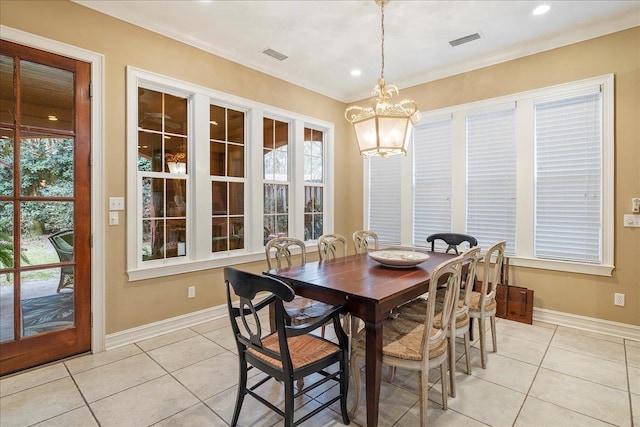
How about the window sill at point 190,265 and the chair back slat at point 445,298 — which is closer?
the chair back slat at point 445,298

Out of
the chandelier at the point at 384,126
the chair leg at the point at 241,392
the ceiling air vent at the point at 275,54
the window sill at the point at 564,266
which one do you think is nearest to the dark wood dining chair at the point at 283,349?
the chair leg at the point at 241,392

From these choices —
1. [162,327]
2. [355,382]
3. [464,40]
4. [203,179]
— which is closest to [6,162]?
[203,179]

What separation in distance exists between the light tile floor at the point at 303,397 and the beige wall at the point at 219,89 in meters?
0.45

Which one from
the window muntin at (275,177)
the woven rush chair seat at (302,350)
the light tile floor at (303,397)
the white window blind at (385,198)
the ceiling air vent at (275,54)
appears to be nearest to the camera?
the woven rush chair seat at (302,350)

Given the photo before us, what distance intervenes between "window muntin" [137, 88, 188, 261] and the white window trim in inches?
2.9

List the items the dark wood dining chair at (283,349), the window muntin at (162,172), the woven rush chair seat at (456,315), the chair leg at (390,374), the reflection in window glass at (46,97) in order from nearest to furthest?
1. the dark wood dining chair at (283,349)
2. the woven rush chair seat at (456,315)
3. the chair leg at (390,374)
4. the reflection in window glass at (46,97)
5. the window muntin at (162,172)

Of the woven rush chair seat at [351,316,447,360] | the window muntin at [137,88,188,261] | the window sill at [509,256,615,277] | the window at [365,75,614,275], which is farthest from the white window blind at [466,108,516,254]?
the window muntin at [137,88,188,261]

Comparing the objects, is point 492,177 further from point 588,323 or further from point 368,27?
point 368,27

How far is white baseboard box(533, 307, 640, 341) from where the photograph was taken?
3.08m

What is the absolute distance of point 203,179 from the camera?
353 centimetres

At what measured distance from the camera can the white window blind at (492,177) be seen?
377cm

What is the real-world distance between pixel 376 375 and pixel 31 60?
11.1 ft

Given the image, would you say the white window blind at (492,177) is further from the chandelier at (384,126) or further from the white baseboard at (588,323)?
the chandelier at (384,126)

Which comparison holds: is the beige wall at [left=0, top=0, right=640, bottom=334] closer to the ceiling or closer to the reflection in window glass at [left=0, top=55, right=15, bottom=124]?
the ceiling
